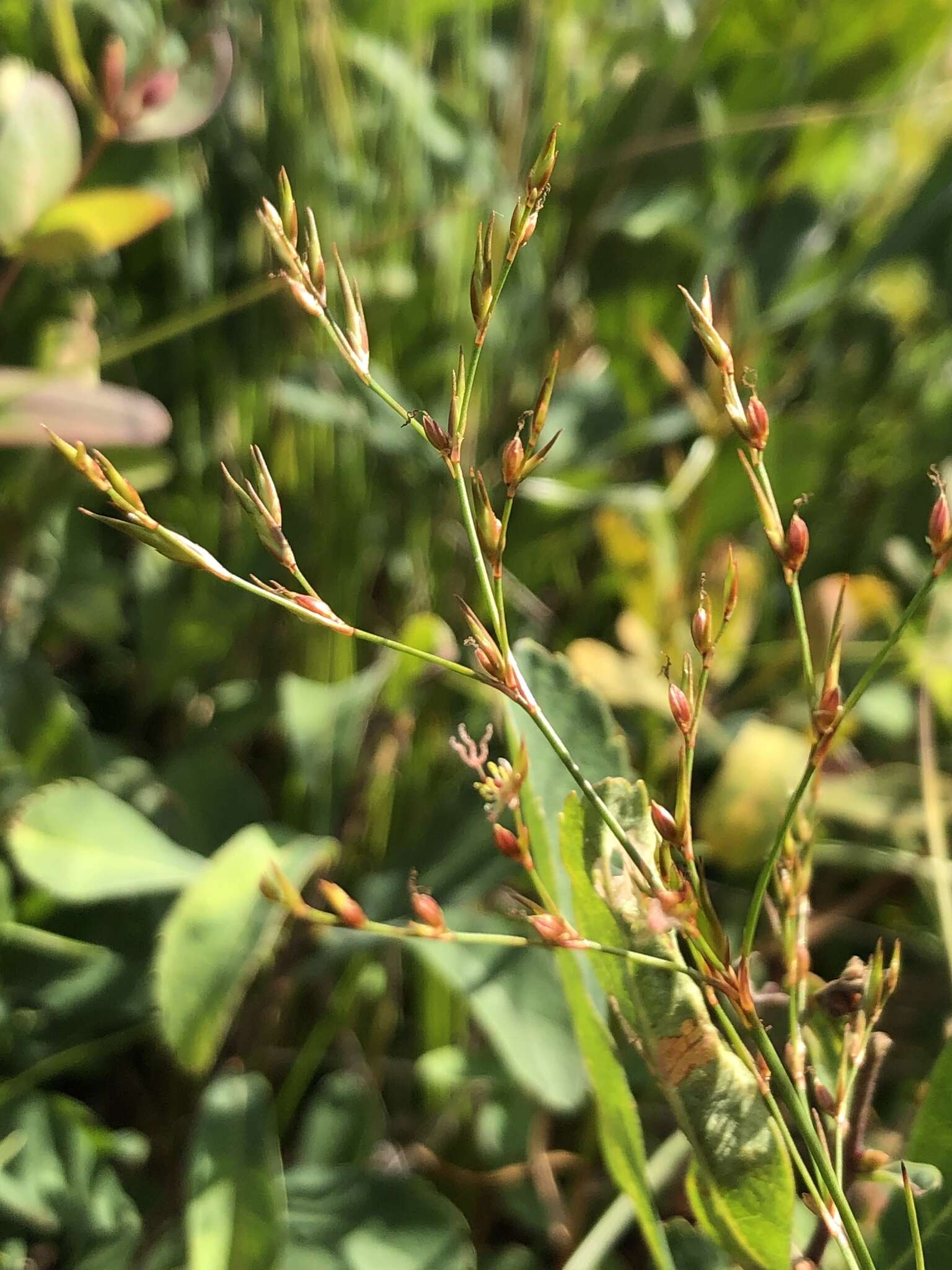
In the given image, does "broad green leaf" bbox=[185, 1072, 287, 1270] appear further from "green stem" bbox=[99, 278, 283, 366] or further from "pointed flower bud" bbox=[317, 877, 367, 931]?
"green stem" bbox=[99, 278, 283, 366]

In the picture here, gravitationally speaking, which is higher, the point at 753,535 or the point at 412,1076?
the point at 753,535

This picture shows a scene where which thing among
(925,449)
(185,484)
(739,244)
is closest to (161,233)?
(185,484)

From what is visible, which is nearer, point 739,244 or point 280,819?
point 280,819

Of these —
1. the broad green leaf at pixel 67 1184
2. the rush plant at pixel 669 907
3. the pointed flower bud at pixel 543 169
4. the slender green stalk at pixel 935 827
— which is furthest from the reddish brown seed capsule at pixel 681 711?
the broad green leaf at pixel 67 1184

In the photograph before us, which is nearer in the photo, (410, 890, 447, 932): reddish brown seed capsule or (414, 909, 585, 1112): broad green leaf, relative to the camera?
(410, 890, 447, 932): reddish brown seed capsule

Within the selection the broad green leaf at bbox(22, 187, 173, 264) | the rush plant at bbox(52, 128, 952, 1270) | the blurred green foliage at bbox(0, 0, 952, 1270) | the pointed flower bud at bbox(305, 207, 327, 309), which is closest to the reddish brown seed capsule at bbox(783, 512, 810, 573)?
the rush plant at bbox(52, 128, 952, 1270)

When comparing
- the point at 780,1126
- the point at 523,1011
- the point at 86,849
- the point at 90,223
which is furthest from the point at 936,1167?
the point at 90,223

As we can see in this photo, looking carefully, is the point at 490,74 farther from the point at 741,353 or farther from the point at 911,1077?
the point at 911,1077
